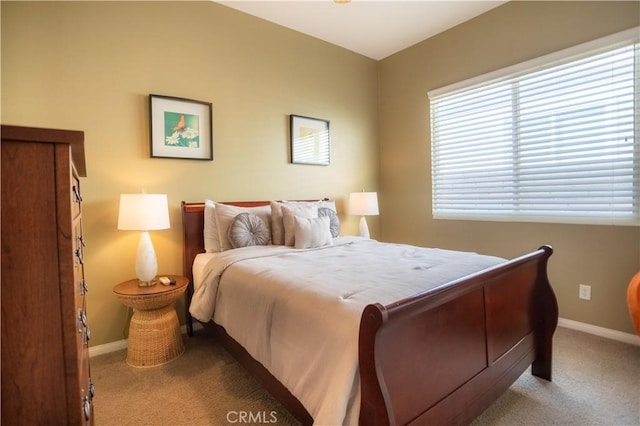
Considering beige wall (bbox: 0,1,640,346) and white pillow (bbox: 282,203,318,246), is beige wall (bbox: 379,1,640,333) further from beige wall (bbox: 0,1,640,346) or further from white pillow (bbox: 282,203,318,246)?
white pillow (bbox: 282,203,318,246)

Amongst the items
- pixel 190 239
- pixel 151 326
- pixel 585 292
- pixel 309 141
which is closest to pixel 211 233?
pixel 190 239

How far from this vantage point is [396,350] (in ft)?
3.72

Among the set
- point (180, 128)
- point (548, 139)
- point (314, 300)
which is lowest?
point (314, 300)

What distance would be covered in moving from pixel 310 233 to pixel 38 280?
6.67ft

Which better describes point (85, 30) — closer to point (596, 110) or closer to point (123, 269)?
point (123, 269)

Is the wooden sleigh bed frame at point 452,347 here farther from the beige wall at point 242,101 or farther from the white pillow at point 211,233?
the beige wall at point 242,101

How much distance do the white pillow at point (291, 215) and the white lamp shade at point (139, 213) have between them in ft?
3.14

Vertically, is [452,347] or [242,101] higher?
[242,101]

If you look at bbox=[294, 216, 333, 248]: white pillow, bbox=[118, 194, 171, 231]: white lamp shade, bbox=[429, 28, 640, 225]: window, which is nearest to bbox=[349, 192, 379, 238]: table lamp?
bbox=[429, 28, 640, 225]: window

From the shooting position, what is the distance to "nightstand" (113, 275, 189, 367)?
7.13 feet

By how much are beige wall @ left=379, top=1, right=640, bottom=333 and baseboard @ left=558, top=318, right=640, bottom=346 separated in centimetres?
4

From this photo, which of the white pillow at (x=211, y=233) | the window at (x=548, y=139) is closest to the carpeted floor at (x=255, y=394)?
the white pillow at (x=211, y=233)

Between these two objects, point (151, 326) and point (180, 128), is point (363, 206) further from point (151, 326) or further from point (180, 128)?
point (151, 326)

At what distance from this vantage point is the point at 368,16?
321 cm
